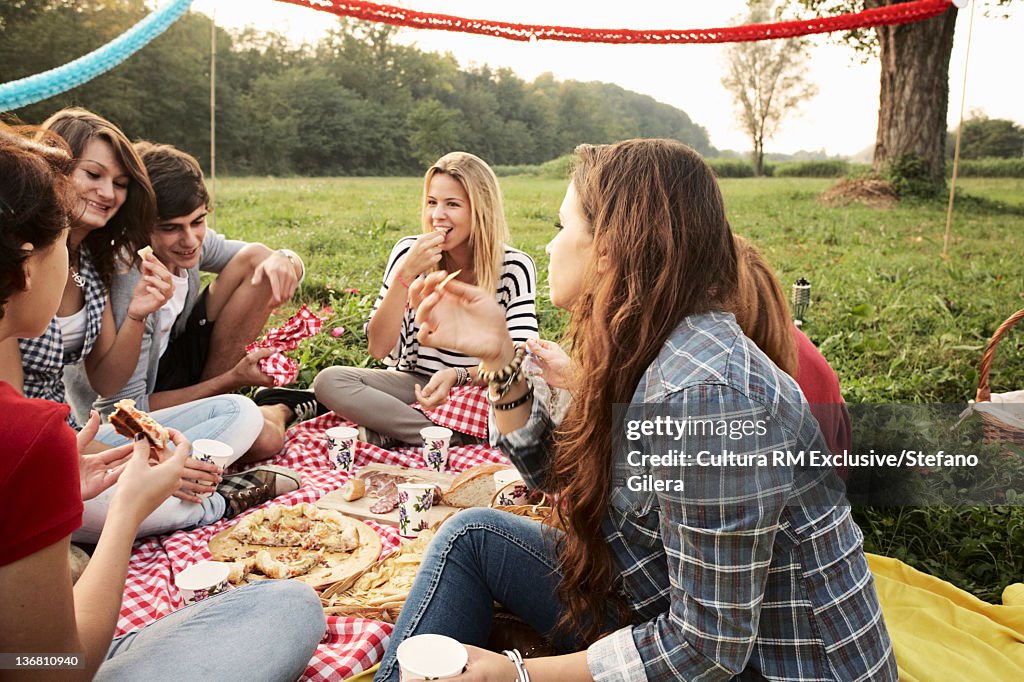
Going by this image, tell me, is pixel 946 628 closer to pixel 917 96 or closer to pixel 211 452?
pixel 211 452

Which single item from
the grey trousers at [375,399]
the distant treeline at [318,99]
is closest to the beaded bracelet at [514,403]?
the grey trousers at [375,399]

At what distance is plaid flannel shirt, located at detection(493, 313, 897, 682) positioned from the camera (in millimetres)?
1287

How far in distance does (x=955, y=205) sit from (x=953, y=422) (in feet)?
21.0

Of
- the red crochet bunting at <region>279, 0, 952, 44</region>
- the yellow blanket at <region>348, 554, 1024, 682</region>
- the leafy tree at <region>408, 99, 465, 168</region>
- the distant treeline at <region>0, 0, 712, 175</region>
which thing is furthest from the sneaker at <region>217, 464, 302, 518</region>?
the leafy tree at <region>408, 99, 465, 168</region>

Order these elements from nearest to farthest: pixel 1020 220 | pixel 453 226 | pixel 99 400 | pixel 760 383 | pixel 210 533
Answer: pixel 760 383, pixel 210 533, pixel 99 400, pixel 453 226, pixel 1020 220

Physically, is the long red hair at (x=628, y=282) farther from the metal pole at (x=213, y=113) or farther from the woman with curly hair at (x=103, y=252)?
the metal pole at (x=213, y=113)

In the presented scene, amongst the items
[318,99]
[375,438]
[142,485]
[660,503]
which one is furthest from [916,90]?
[142,485]

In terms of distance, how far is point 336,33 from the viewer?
1009 cm

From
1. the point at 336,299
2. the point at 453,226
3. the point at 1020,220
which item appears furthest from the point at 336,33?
the point at 1020,220

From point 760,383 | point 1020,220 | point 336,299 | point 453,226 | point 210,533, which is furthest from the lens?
point 1020,220

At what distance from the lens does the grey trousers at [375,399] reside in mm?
3592

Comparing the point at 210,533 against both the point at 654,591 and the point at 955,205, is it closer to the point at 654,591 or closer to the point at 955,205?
the point at 654,591

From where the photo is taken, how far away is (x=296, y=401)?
400 cm

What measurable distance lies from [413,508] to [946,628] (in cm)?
166
